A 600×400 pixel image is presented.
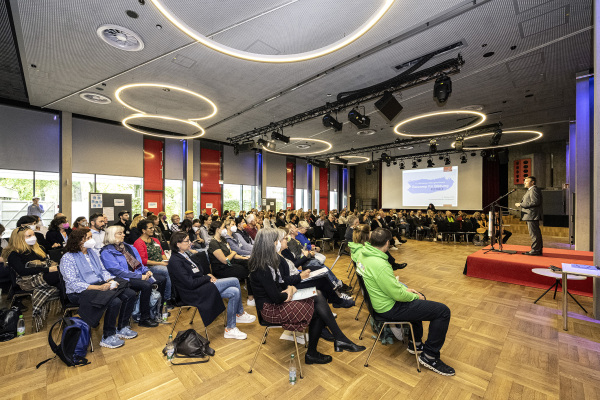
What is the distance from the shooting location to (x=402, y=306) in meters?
2.54

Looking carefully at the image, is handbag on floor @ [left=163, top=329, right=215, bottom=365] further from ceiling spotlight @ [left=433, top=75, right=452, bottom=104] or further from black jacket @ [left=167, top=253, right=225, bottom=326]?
ceiling spotlight @ [left=433, top=75, right=452, bottom=104]

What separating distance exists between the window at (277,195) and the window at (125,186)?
6566mm

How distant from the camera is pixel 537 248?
5543 mm

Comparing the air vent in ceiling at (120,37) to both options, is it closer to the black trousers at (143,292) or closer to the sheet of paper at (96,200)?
the black trousers at (143,292)

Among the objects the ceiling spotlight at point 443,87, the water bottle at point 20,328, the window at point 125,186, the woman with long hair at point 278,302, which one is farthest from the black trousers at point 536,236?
the window at point 125,186

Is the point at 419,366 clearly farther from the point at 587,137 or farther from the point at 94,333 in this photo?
the point at 587,137

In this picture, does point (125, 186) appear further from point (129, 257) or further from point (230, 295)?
point (230, 295)

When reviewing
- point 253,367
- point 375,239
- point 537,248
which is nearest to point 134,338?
point 253,367

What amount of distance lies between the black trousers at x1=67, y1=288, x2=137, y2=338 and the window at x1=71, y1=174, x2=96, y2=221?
8024 mm

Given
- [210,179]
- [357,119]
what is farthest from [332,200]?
[357,119]

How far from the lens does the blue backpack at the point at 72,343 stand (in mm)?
2543

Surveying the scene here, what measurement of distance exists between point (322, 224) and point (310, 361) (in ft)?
20.8

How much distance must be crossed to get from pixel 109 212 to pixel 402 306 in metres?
10.5

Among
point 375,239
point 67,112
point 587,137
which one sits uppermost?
point 67,112
